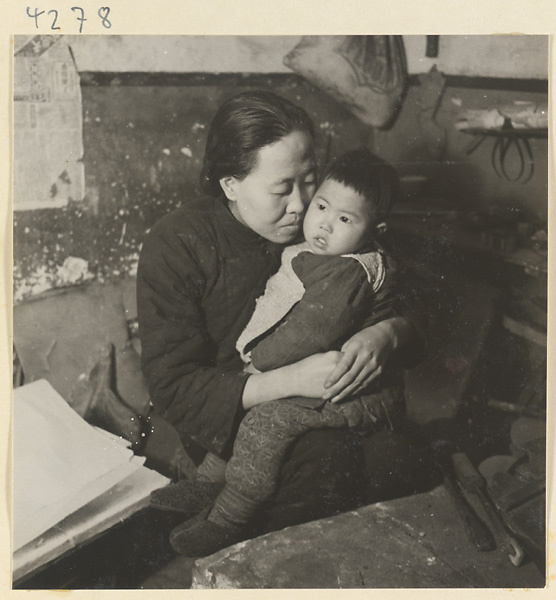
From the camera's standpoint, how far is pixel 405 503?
1429 mm

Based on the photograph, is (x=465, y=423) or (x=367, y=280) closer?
(x=367, y=280)

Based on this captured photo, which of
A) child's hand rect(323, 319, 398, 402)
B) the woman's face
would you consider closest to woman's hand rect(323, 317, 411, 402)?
child's hand rect(323, 319, 398, 402)

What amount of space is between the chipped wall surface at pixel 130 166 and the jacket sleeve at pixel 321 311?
0.77 feet

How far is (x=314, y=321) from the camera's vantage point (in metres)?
1.31

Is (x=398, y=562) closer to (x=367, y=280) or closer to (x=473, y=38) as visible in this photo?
(x=367, y=280)

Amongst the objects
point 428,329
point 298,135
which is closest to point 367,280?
point 428,329

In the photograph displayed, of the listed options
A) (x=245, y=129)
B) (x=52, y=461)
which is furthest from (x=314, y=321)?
(x=52, y=461)

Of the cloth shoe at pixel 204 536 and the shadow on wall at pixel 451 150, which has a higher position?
the shadow on wall at pixel 451 150

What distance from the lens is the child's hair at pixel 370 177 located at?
4.28ft

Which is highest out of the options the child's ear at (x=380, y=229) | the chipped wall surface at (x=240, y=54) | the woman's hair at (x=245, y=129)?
the chipped wall surface at (x=240, y=54)

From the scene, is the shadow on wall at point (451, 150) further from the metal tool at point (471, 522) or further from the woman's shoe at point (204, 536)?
the woman's shoe at point (204, 536)

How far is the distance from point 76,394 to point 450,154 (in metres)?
0.92
